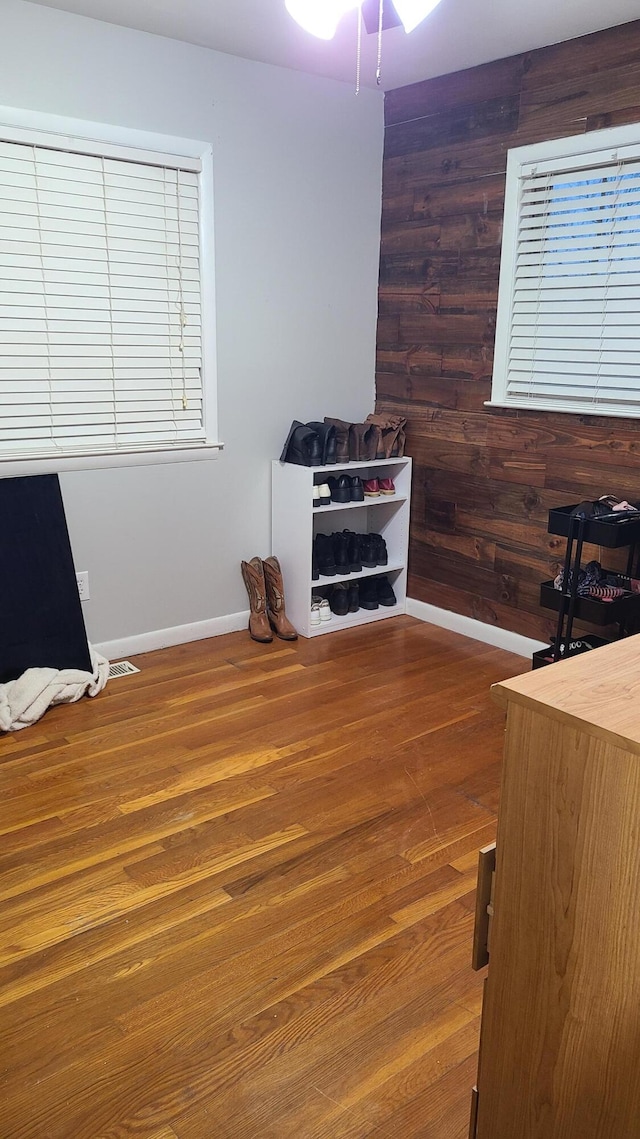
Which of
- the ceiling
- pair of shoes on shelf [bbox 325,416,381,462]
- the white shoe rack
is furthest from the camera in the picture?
pair of shoes on shelf [bbox 325,416,381,462]

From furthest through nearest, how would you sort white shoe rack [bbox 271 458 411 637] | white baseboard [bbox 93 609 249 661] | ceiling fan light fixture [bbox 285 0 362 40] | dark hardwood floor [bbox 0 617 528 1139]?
1. white shoe rack [bbox 271 458 411 637]
2. white baseboard [bbox 93 609 249 661]
3. ceiling fan light fixture [bbox 285 0 362 40]
4. dark hardwood floor [bbox 0 617 528 1139]

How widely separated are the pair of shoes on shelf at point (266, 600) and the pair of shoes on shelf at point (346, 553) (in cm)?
20

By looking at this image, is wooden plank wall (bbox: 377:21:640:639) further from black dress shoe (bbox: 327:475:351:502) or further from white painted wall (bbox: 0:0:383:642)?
black dress shoe (bbox: 327:475:351:502)

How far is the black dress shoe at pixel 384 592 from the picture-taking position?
14.4 ft

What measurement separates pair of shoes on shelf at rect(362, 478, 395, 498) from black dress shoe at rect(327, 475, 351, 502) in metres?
0.13

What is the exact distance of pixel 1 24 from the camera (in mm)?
2996

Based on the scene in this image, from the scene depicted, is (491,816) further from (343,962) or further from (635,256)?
(635,256)

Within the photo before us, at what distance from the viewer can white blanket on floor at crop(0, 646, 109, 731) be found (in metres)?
3.10

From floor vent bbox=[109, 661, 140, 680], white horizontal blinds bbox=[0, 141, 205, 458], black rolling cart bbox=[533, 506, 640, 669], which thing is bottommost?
floor vent bbox=[109, 661, 140, 680]

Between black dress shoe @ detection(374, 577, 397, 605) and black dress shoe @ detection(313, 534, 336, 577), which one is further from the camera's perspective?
black dress shoe @ detection(374, 577, 397, 605)

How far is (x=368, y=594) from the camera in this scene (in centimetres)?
436

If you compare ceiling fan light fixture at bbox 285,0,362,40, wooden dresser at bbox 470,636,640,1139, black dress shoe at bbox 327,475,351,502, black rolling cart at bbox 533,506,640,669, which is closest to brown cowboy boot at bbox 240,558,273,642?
black dress shoe at bbox 327,475,351,502

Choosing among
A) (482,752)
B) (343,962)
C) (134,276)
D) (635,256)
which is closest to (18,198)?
(134,276)

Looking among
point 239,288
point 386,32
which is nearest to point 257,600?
point 239,288
